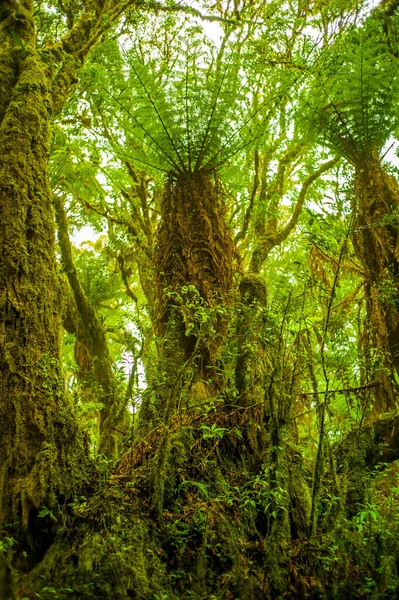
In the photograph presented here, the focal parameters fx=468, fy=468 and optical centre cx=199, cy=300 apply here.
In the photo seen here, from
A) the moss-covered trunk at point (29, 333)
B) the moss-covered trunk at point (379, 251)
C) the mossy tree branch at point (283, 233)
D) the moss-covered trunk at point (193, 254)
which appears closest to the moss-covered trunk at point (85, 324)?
the mossy tree branch at point (283, 233)

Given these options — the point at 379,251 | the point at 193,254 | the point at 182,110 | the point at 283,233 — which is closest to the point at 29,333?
the point at 193,254

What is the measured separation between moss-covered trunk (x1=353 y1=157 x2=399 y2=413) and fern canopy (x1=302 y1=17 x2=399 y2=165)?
9.8 inches

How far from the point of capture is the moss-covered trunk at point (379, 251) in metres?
3.71

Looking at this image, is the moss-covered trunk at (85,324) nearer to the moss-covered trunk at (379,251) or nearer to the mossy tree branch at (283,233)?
the mossy tree branch at (283,233)

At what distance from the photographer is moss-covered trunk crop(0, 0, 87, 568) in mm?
1846

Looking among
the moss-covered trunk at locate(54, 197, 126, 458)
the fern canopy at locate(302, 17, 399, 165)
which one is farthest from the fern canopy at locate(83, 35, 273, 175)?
the moss-covered trunk at locate(54, 197, 126, 458)

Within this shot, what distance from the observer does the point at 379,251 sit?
4059 mm

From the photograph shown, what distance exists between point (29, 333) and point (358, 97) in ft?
11.1

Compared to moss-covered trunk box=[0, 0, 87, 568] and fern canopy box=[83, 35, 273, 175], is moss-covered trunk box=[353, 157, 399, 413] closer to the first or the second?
fern canopy box=[83, 35, 273, 175]

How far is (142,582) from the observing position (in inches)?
66.5

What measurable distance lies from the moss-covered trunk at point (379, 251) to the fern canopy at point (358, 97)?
9.8 inches

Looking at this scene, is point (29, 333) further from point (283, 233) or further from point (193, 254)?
point (283, 233)

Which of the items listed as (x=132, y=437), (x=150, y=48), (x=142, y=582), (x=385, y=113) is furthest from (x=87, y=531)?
(x=150, y=48)

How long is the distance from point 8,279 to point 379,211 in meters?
3.24
